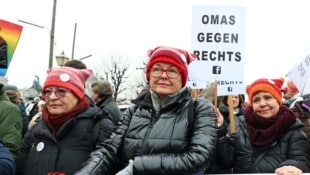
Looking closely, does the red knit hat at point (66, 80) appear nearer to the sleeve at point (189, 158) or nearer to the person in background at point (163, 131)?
the person in background at point (163, 131)

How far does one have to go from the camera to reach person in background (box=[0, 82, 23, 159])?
13.5 feet

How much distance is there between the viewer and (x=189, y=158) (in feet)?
10.0

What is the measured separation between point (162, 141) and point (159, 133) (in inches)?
2.4

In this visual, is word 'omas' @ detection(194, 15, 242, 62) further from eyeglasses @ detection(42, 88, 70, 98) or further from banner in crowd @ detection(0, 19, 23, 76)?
banner in crowd @ detection(0, 19, 23, 76)

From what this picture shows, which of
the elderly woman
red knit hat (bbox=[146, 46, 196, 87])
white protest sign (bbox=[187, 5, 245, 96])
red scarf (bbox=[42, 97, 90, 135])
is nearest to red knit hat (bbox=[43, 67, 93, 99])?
the elderly woman

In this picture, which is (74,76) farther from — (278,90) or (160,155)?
(278,90)

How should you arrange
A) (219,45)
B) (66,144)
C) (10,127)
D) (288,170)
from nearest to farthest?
(288,170) → (66,144) → (10,127) → (219,45)

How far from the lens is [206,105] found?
10.9 feet

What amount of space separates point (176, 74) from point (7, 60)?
1.87m

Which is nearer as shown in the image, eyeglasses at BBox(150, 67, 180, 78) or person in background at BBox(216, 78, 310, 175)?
eyeglasses at BBox(150, 67, 180, 78)

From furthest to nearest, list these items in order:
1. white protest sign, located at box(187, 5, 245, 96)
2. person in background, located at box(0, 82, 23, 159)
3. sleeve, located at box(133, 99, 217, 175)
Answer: white protest sign, located at box(187, 5, 245, 96)
person in background, located at box(0, 82, 23, 159)
sleeve, located at box(133, 99, 217, 175)

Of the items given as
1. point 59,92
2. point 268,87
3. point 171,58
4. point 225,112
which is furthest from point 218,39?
point 59,92

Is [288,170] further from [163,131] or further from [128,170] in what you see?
[128,170]

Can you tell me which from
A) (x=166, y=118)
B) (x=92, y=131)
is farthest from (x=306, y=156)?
(x=92, y=131)
